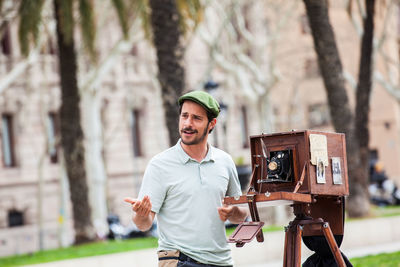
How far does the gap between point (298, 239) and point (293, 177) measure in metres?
0.39

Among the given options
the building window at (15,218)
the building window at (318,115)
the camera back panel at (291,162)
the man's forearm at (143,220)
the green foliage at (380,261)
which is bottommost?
the building window at (15,218)

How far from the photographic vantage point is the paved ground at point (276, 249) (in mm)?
13758

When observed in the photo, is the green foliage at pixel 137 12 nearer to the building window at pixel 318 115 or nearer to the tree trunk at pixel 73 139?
the tree trunk at pixel 73 139

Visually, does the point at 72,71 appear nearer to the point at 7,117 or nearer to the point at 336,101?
the point at 336,101

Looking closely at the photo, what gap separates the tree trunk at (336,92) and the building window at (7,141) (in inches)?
801

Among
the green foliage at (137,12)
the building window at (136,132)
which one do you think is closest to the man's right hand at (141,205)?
the green foliage at (137,12)

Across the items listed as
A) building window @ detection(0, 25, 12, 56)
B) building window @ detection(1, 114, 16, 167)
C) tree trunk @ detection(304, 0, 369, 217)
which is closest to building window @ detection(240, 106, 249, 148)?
building window @ detection(1, 114, 16, 167)

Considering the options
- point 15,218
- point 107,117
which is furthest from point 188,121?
point 107,117

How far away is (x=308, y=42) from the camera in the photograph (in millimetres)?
50781

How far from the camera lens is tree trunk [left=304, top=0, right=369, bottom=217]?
58.2ft

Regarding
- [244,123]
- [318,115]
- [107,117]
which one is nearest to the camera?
[107,117]

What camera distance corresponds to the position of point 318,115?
53.6 m

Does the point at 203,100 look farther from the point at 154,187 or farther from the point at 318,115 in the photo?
the point at 318,115

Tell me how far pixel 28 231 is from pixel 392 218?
790 inches
